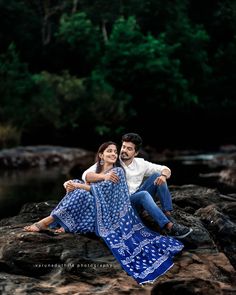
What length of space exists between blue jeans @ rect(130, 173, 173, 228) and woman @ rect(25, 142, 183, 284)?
0.14 metres

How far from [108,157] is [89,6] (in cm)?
3318

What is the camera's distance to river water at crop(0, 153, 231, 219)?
14.2 metres

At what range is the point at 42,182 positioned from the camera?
1792cm

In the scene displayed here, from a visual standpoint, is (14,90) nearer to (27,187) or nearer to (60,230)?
(27,187)

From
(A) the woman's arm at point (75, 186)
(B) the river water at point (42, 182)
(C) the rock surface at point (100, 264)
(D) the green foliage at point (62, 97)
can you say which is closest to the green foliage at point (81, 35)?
(D) the green foliage at point (62, 97)

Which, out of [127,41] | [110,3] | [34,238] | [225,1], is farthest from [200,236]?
[225,1]

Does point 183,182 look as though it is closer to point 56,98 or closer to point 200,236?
point 200,236

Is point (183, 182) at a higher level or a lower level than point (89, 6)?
lower

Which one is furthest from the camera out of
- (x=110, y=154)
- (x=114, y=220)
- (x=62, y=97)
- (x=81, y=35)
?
(x=81, y=35)

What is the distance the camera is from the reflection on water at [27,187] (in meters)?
13.7

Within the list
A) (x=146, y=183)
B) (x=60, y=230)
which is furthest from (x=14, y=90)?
(x=60, y=230)

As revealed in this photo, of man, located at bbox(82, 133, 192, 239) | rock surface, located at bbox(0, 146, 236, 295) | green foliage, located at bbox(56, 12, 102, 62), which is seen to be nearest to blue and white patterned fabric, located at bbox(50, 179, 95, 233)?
rock surface, located at bbox(0, 146, 236, 295)

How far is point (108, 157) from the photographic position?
276 inches

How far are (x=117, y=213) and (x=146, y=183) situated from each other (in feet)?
2.06
